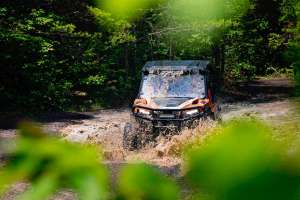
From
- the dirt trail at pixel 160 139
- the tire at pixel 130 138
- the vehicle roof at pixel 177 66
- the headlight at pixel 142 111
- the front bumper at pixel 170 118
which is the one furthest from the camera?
the vehicle roof at pixel 177 66

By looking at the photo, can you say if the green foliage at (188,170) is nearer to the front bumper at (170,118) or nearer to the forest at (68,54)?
the front bumper at (170,118)

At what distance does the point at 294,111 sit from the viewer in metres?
0.66

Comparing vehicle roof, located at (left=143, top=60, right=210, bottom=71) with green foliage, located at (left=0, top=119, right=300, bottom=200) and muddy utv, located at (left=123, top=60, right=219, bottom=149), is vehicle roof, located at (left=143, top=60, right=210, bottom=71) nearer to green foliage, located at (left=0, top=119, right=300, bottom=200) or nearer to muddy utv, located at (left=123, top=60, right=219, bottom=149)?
muddy utv, located at (left=123, top=60, right=219, bottom=149)

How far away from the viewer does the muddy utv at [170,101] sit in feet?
36.5

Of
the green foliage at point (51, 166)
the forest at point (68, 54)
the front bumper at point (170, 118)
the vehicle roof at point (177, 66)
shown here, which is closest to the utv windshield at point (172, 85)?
the vehicle roof at point (177, 66)

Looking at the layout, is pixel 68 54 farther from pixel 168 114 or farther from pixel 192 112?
pixel 192 112

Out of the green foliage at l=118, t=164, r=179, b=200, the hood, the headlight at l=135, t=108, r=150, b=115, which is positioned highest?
the green foliage at l=118, t=164, r=179, b=200

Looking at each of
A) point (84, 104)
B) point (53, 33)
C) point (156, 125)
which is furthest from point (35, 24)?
point (156, 125)

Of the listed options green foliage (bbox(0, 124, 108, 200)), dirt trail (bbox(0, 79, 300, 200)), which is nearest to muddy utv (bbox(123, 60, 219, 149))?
dirt trail (bbox(0, 79, 300, 200))

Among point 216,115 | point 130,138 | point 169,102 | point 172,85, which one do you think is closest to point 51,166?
point 130,138

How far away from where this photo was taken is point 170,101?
37.7 feet

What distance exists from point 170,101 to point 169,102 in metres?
0.06

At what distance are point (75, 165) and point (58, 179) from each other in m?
0.02

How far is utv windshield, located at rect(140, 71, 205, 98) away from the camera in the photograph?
11703 millimetres
